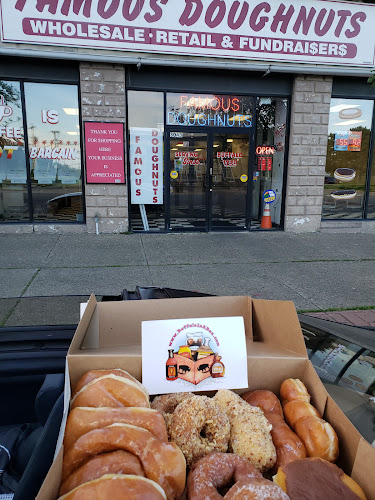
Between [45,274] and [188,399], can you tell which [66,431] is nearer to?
[188,399]

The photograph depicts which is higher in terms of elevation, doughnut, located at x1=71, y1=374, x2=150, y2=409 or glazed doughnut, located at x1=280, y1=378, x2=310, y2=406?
doughnut, located at x1=71, y1=374, x2=150, y2=409

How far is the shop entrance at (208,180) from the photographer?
30.0 feet

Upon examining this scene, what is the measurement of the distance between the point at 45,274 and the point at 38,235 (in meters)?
3.02

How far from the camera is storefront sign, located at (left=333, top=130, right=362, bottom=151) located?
9625 millimetres

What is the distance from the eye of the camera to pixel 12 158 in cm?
858

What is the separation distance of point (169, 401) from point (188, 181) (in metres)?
8.31

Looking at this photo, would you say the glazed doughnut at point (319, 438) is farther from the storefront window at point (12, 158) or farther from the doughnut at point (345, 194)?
the doughnut at point (345, 194)

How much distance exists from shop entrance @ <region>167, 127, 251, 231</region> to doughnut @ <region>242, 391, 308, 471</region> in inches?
318

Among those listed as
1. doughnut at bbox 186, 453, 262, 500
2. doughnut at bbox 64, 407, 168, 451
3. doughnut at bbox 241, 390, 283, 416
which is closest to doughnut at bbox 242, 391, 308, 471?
doughnut at bbox 241, 390, 283, 416

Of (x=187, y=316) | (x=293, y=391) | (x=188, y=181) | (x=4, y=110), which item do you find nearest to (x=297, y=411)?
(x=293, y=391)

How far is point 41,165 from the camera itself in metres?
8.70

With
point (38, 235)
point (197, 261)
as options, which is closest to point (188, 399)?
point (197, 261)

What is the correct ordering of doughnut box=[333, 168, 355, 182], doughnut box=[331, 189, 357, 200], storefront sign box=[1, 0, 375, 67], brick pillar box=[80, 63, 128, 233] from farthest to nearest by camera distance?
1. doughnut box=[331, 189, 357, 200]
2. doughnut box=[333, 168, 355, 182]
3. brick pillar box=[80, 63, 128, 233]
4. storefront sign box=[1, 0, 375, 67]

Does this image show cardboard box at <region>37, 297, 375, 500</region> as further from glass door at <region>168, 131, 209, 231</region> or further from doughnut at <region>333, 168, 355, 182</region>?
doughnut at <region>333, 168, 355, 182</region>
